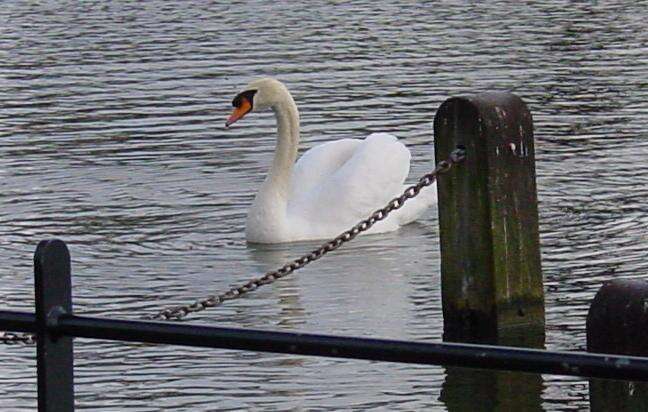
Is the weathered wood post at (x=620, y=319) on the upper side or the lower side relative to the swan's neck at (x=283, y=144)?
lower

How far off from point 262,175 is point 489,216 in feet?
17.3

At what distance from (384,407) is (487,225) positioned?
38.2 inches

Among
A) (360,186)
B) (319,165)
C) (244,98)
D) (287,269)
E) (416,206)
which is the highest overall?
(244,98)

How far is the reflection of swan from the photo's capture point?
1038 cm

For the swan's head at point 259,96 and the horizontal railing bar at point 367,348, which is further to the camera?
the swan's head at point 259,96

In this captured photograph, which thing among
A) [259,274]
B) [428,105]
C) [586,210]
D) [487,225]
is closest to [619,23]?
[428,105]

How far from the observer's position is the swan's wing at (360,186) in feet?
34.4

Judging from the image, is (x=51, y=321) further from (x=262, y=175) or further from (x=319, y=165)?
(x=262, y=175)

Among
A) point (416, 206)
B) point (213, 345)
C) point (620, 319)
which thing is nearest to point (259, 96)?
point (416, 206)

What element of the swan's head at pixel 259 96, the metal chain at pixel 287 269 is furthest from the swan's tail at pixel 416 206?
the metal chain at pixel 287 269

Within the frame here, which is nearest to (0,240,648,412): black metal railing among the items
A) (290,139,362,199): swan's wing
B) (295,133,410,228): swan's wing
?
(295,133,410,228): swan's wing

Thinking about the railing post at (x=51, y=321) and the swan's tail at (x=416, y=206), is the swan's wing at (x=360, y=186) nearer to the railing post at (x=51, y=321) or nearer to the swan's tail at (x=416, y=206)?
the swan's tail at (x=416, y=206)

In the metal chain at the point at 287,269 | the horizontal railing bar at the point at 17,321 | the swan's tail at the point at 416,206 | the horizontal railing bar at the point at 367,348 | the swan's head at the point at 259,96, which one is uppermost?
the swan's head at the point at 259,96

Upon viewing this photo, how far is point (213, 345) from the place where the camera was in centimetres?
288
